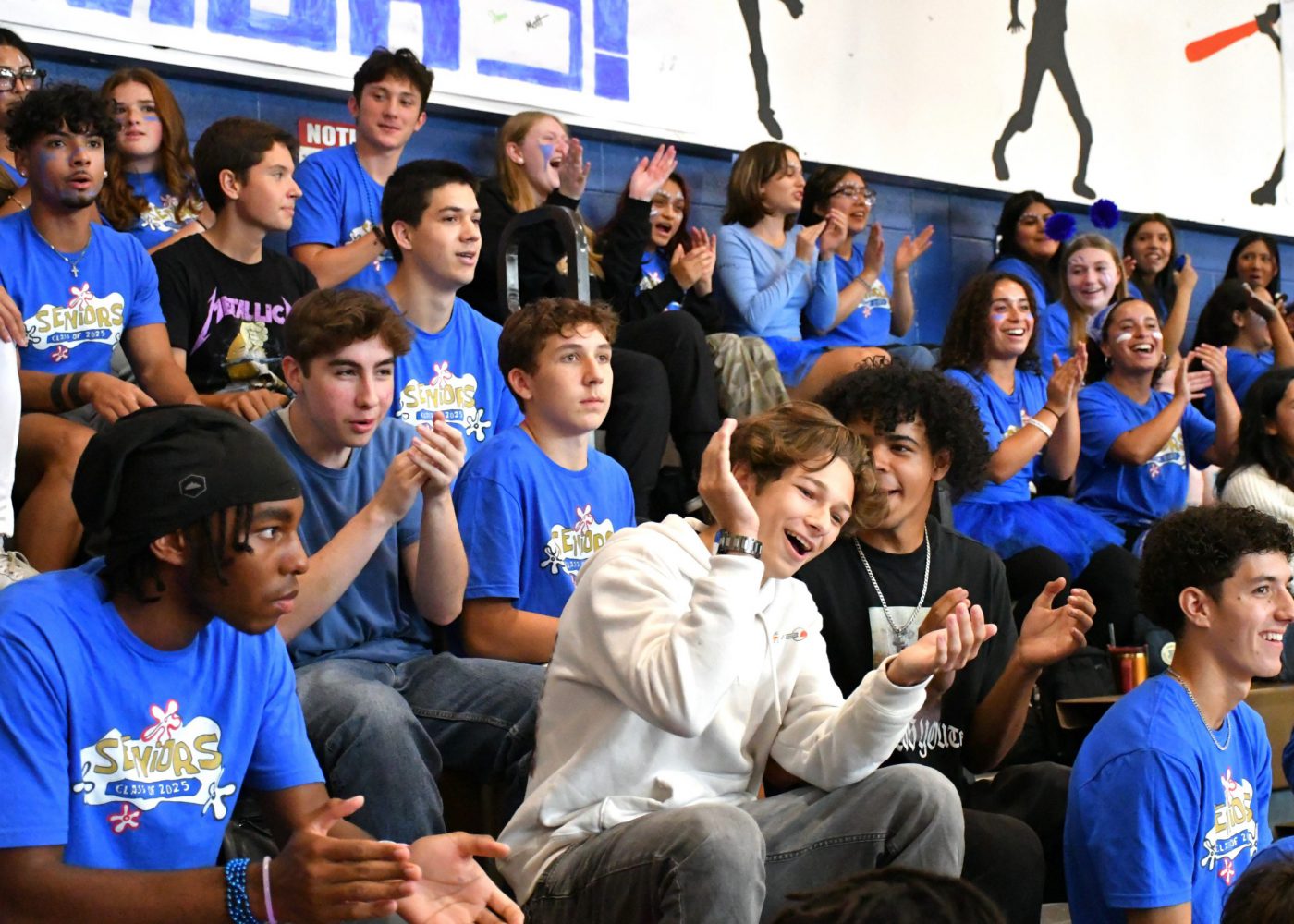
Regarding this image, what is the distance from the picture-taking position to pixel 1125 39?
719 cm

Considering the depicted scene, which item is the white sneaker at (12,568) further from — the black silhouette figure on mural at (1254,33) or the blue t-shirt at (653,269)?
the black silhouette figure on mural at (1254,33)

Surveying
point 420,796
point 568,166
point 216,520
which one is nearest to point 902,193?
point 568,166

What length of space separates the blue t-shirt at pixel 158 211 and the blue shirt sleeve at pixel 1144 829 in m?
2.72

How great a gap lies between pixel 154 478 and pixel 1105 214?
18.1 ft

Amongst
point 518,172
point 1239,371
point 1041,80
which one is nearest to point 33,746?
point 518,172

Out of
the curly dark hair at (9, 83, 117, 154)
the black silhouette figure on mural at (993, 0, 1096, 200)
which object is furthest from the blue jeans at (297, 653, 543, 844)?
the black silhouette figure on mural at (993, 0, 1096, 200)

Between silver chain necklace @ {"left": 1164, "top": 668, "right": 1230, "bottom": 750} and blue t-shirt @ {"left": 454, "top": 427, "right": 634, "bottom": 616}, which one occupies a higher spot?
blue t-shirt @ {"left": 454, "top": 427, "right": 634, "bottom": 616}

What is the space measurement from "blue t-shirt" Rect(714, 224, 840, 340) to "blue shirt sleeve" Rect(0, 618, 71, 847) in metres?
3.48

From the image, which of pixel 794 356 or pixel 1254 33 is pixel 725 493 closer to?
pixel 794 356

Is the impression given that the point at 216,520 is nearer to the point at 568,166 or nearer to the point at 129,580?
the point at 129,580

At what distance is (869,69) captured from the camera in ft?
20.3

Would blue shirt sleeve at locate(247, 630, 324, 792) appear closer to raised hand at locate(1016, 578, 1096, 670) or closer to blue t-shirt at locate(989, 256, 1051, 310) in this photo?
raised hand at locate(1016, 578, 1096, 670)

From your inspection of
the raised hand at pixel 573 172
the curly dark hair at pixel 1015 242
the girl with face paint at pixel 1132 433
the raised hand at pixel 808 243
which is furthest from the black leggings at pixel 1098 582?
the curly dark hair at pixel 1015 242

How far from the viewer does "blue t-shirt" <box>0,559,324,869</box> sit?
5.32 ft
